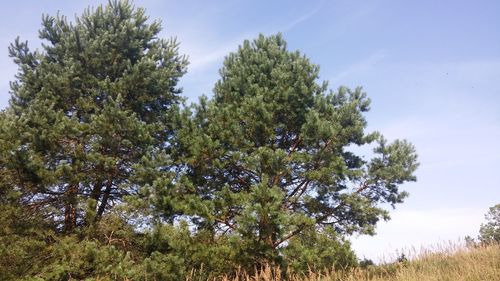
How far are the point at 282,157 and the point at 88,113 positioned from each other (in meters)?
6.54

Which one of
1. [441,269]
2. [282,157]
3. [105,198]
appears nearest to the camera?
[441,269]

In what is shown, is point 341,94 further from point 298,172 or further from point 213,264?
point 213,264

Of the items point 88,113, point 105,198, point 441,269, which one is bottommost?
point 441,269

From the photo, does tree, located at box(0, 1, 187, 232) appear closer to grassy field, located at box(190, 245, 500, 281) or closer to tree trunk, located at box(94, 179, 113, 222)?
tree trunk, located at box(94, 179, 113, 222)

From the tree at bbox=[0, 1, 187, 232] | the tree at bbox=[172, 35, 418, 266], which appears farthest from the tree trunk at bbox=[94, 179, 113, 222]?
the tree at bbox=[172, 35, 418, 266]

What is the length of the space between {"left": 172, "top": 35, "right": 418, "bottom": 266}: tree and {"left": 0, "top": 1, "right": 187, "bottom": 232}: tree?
4.91 ft

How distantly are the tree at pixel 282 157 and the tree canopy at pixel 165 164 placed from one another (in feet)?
0.15

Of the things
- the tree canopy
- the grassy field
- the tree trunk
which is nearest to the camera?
the grassy field

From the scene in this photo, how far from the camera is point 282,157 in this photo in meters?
10.6

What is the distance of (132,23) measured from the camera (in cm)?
1363

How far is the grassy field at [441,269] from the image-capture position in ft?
19.4

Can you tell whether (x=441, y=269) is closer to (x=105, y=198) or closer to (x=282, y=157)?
(x=282, y=157)

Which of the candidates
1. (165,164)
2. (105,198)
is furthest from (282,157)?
(105,198)

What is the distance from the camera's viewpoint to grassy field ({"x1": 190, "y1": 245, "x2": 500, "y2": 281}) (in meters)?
5.91
